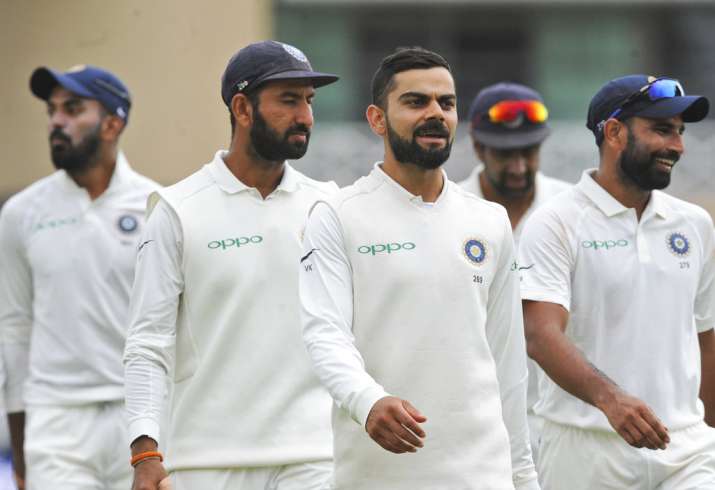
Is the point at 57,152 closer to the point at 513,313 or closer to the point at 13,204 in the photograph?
the point at 13,204

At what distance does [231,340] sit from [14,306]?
93.5 inches

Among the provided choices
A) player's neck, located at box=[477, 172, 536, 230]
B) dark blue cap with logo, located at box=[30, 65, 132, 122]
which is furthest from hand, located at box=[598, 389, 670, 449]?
dark blue cap with logo, located at box=[30, 65, 132, 122]

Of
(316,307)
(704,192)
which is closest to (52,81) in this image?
(316,307)

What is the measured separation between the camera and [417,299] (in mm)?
6336

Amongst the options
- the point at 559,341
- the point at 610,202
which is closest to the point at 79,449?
the point at 559,341

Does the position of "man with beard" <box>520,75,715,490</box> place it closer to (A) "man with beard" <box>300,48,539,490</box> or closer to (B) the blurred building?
(A) "man with beard" <box>300,48,539,490</box>

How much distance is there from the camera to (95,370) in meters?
8.85

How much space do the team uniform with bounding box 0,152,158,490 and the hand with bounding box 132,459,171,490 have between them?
2.08 m

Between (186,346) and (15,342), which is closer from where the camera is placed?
(186,346)

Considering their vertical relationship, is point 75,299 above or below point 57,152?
below

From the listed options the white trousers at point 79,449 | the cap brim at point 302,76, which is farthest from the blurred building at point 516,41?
the cap brim at point 302,76

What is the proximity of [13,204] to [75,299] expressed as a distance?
65 centimetres

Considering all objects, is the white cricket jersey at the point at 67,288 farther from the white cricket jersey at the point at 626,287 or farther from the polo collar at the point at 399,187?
the polo collar at the point at 399,187

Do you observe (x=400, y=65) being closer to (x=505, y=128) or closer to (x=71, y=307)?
(x=71, y=307)
